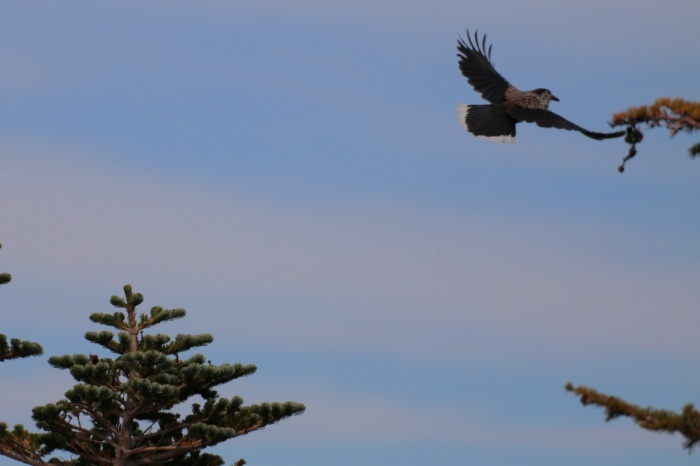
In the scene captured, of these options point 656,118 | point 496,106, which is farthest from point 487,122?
point 656,118

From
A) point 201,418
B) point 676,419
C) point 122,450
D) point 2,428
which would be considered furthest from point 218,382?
point 676,419

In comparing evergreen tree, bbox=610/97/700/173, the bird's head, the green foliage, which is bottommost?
evergreen tree, bbox=610/97/700/173

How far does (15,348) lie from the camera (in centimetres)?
→ 2116

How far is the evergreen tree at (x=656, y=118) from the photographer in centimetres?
1098

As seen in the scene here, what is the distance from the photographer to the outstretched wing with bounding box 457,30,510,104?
20938mm

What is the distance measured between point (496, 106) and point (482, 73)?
121cm

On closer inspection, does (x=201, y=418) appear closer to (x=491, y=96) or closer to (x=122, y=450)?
(x=122, y=450)

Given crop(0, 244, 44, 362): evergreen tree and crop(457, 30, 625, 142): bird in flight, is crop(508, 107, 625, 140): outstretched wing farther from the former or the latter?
crop(0, 244, 44, 362): evergreen tree

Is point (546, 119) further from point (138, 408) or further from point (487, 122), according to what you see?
point (138, 408)

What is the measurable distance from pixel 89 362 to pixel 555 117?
1105 cm

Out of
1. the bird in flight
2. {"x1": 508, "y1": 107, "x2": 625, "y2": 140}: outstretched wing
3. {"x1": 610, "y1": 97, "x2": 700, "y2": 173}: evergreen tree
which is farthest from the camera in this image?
the bird in flight

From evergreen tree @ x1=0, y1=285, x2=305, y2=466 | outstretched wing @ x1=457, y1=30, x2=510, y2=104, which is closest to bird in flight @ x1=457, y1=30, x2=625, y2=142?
outstretched wing @ x1=457, y1=30, x2=510, y2=104

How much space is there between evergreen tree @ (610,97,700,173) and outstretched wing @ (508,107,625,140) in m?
2.97

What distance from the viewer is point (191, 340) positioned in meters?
23.4
